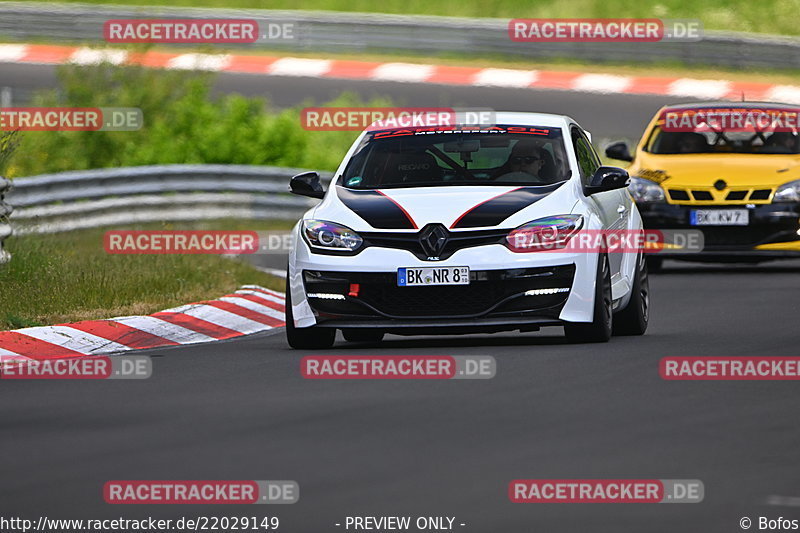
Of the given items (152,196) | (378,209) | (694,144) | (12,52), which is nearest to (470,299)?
(378,209)

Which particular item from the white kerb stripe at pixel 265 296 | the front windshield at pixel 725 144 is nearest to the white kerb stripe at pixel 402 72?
the front windshield at pixel 725 144

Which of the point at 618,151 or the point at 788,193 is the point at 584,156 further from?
the point at 788,193

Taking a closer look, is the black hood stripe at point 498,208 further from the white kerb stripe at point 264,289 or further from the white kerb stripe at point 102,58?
the white kerb stripe at point 102,58

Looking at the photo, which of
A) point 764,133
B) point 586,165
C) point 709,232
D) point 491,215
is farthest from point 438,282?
point 764,133

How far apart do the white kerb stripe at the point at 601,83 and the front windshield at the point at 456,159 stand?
21.6 metres

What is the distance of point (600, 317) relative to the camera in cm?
1161

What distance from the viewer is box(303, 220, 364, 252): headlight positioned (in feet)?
37.9

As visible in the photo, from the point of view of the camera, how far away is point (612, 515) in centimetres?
652

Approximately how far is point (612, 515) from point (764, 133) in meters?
13.3

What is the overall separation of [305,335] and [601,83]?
23.4 metres

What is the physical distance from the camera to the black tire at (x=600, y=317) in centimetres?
1152

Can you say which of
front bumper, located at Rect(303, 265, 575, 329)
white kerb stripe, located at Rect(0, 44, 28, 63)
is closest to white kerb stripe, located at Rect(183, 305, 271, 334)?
front bumper, located at Rect(303, 265, 575, 329)

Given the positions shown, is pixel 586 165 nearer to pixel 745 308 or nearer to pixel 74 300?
pixel 745 308

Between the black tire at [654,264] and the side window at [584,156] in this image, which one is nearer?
the side window at [584,156]
